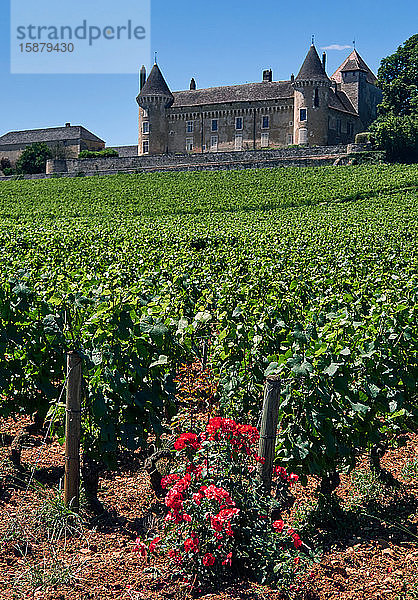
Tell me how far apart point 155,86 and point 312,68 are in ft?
58.4

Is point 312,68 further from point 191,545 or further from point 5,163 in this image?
point 191,545

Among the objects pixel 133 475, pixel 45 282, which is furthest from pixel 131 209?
pixel 133 475

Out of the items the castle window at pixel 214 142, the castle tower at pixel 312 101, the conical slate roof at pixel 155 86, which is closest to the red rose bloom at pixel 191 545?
the castle tower at pixel 312 101

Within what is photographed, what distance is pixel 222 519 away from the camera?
324cm

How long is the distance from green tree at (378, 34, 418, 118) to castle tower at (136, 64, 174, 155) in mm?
23429

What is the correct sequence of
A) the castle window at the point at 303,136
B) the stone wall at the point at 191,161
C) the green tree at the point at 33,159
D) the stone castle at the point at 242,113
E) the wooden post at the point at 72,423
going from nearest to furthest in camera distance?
the wooden post at the point at 72,423 < the stone wall at the point at 191,161 < the castle window at the point at 303,136 < the stone castle at the point at 242,113 < the green tree at the point at 33,159

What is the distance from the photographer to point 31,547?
149 inches

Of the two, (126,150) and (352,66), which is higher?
(352,66)

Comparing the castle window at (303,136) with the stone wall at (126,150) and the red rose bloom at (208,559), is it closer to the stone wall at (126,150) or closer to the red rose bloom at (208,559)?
the stone wall at (126,150)

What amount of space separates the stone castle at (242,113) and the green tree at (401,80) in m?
5.17

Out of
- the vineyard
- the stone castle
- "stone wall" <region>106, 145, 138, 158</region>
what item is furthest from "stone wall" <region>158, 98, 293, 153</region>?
the vineyard

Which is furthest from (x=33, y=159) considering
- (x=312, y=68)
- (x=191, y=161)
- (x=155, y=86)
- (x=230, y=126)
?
(x=312, y=68)

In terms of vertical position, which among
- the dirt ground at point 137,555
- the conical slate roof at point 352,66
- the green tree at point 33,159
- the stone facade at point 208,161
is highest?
the conical slate roof at point 352,66

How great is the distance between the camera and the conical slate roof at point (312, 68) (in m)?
58.1
